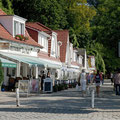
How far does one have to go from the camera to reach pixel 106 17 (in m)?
34.8

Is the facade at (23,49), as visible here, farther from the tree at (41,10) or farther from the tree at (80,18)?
the tree at (80,18)

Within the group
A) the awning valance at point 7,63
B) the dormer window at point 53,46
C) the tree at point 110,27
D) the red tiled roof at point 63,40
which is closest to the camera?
the awning valance at point 7,63

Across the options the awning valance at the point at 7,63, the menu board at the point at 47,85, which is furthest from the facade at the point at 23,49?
the menu board at the point at 47,85

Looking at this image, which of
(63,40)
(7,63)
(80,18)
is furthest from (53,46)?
(80,18)

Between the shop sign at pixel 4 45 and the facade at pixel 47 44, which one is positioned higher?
the facade at pixel 47 44

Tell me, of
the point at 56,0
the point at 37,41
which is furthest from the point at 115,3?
the point at 56,0

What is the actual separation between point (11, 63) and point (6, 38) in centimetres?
333

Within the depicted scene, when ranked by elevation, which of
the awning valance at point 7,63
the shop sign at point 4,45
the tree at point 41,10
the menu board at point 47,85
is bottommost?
the menu board at point 47,85

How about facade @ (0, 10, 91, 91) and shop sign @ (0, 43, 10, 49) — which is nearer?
shop sign @ (0, 43, 10, 49)

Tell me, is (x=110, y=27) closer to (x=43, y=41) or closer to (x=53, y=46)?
(x=43, y=41)

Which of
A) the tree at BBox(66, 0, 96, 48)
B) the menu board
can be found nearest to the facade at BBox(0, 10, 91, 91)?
the menu board

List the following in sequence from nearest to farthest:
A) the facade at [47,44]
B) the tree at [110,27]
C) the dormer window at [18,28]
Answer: the dormer window at [18,28], the tree at [110,27], the facade at [47,44]

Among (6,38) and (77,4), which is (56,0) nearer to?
(77,4)

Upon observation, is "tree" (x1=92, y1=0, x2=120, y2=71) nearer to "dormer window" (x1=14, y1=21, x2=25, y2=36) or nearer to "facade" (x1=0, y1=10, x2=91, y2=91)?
"facade" (x1=0, y1=10, x2=91, y2=91)
